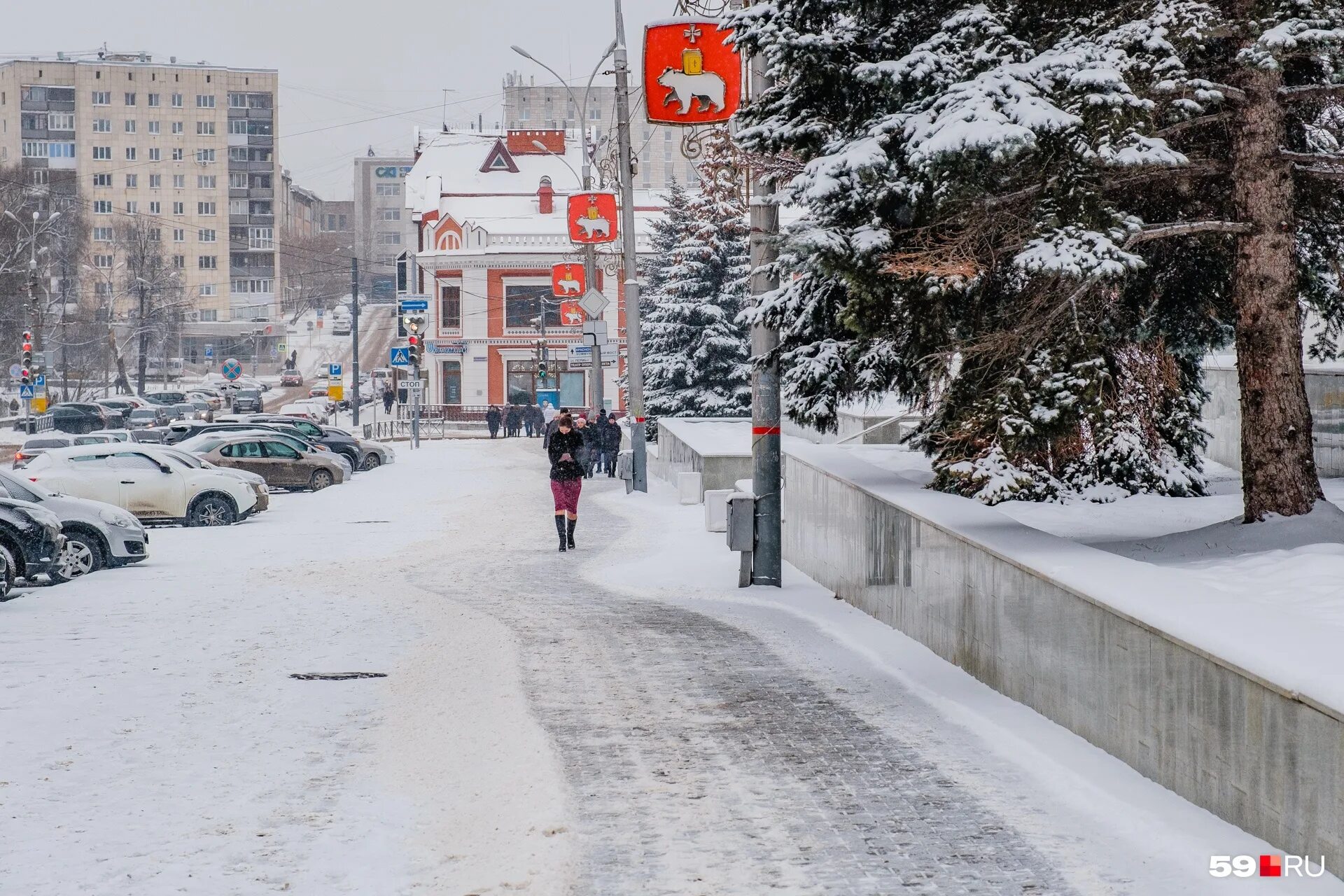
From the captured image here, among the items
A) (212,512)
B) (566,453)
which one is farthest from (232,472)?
(566,453)

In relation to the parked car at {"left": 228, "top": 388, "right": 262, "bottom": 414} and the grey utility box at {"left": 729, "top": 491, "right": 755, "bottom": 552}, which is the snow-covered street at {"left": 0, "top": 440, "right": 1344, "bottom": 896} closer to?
the grey utility box at {"left": 729, "top": 491, "right": 755, "bottom": 552}

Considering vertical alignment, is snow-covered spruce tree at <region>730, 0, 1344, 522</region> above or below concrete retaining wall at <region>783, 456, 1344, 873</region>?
above

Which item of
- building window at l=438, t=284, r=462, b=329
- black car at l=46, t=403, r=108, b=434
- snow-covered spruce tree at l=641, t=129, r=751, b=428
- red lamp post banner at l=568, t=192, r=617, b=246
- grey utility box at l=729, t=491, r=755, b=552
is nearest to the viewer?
grey utility box at l=729, t=491, r=755, b=552

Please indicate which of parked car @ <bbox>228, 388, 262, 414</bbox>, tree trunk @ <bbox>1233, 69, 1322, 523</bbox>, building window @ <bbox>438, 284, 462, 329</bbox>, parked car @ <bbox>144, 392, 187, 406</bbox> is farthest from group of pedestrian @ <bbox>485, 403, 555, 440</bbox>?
tree trunk @ <bbox>1233, 69, 1322, 523</bbox>

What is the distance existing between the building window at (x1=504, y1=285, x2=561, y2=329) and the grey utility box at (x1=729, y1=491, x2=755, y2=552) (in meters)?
64.4

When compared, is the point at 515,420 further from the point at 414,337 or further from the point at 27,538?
the point at 27,538

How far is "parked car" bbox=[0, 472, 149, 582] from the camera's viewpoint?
18.6 meters

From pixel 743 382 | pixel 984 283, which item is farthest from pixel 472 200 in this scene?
pixel 984 283

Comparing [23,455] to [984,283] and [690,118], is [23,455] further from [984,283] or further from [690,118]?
[984,283]

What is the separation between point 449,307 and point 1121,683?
74377 millimetres

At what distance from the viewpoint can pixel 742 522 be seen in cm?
1568

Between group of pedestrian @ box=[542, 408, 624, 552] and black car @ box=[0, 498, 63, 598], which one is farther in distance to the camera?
group of pedestrian @ box=[542, 408, 624, 552]

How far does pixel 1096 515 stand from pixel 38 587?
1097 centimetres

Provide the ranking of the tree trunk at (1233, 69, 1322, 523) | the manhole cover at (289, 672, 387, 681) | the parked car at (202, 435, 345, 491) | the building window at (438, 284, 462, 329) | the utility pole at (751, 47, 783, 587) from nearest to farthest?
1. the manhole cover at (289, 672, 387, 681)
2. the tree trunk at (1233, 69, 1322, 523)
3. the utility pole at (751, 47, 783, 587)
4. the parked car at (202, 435, 345, 491)
5. the building window at (438, 284, 462, 329)
